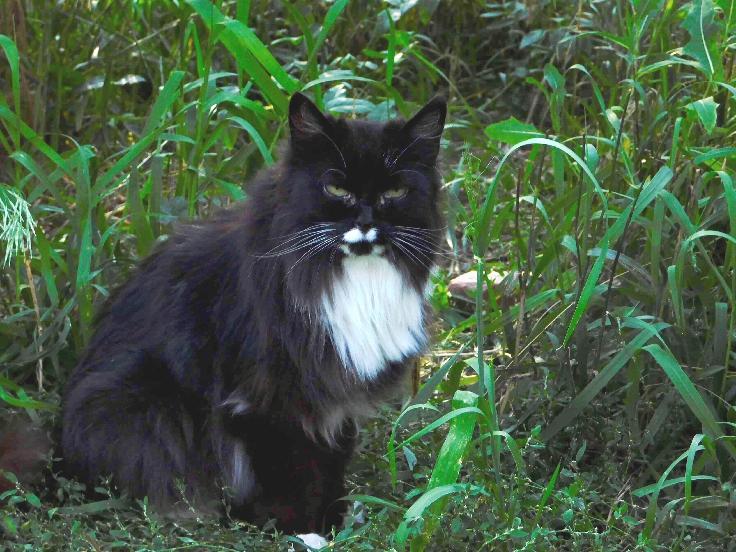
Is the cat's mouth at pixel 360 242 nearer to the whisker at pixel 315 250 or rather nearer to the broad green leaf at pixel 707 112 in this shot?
the whisker at pixel 315 250

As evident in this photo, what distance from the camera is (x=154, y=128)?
3.42 m

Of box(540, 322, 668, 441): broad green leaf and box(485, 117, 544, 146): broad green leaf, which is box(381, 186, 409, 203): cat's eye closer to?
box(485, 117, 544, 146): broad green leaf

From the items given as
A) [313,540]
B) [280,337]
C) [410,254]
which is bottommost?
[313,540]

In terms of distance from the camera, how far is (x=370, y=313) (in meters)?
2.94

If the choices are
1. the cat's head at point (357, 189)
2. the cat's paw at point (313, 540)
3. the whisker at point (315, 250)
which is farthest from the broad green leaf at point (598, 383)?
the whisker at point (315, 250)

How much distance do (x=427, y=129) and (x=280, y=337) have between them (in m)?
0.65

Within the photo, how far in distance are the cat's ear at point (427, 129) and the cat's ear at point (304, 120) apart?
0.21 metres

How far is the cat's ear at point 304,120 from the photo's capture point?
9.26 ft

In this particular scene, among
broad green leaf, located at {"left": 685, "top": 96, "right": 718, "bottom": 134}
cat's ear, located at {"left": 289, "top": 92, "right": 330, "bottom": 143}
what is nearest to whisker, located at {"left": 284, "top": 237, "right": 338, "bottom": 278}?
cat's ear, located at {"left": 289, "top": 92, "right": 330, "bottom": 143}

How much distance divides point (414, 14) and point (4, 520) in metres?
3.27

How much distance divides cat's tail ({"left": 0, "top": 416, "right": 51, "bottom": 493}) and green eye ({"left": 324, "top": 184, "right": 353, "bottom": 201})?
101 cm

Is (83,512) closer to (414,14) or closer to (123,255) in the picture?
(123,255)

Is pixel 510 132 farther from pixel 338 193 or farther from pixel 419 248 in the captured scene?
pixel 338 193

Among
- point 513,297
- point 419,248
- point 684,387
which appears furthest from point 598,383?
point 513,297
